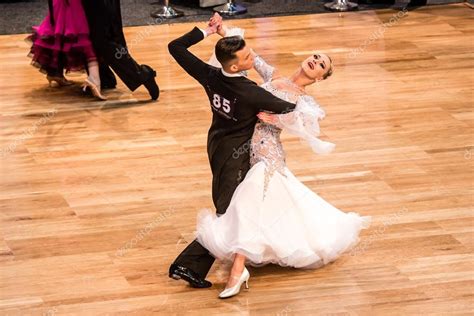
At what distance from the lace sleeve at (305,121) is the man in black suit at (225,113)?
0.04 metres

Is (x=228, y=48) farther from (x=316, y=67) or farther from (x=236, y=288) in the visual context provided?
(x=236, y=288)

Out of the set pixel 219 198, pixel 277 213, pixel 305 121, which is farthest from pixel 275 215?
pixel 305 121

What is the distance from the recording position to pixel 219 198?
4.40 meters

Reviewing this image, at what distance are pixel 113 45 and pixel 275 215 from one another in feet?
7.97

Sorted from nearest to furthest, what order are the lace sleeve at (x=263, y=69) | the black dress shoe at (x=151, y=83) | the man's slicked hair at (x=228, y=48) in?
the man's slicked hair at (x=228, y=48)
the lace sleeve at (x=263, y=69)
the black dress shoe at (x=151, y=83)

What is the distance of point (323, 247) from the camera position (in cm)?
445

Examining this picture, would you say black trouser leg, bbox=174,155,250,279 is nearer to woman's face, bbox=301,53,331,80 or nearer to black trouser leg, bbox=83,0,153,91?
woman's face, bbox=301,53,331,80

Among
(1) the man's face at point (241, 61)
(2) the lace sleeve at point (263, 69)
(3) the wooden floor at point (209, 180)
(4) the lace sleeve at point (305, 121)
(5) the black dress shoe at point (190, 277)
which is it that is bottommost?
(3) the wooden floor at point (209, 180)

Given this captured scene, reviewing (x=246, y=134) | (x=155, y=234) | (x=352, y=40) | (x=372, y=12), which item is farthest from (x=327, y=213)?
(x=372, y=12)

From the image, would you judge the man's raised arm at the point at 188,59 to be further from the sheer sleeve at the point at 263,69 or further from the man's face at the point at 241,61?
the sheer sleeve at the point at 263,69

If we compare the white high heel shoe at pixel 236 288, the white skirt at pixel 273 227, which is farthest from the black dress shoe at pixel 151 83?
the white high heel shoe at pixel 236 288

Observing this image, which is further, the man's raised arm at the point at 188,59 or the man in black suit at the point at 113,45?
the man in black suit at the point at 113,45

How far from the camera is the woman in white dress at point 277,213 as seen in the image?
4.27 metres

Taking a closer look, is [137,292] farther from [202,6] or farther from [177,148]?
[202,6]
